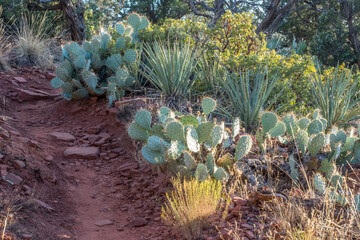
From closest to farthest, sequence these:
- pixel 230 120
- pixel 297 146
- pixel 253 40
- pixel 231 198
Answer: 1. pixel 231 198
2. pixel 297 146
3. pixel 230 120
4. pixel 253 40

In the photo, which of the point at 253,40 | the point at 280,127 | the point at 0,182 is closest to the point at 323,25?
the point at 253,40

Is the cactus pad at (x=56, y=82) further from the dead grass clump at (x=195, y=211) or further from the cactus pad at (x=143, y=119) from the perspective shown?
the dead grass clump at (x=195, y=211)

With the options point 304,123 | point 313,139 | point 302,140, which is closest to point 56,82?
point 304,123

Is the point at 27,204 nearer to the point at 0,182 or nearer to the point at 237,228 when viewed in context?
the point at 0,182

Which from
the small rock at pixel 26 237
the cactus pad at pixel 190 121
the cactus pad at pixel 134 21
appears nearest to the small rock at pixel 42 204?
the small rock at pixel 26 237

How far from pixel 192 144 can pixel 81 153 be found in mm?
1889

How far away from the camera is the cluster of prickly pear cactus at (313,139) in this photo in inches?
168

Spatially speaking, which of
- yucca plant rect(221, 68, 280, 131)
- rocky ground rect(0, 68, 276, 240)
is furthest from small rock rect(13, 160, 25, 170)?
yucca plant rect(221, 68, 280, 131)

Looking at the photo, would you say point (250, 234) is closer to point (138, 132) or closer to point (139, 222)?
point (139, 222)

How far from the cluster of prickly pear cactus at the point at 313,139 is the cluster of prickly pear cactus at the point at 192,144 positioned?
353 mm

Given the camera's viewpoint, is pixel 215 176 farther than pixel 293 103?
No

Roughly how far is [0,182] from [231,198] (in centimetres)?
200

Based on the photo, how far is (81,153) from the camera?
207 inches

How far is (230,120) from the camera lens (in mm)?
5809
